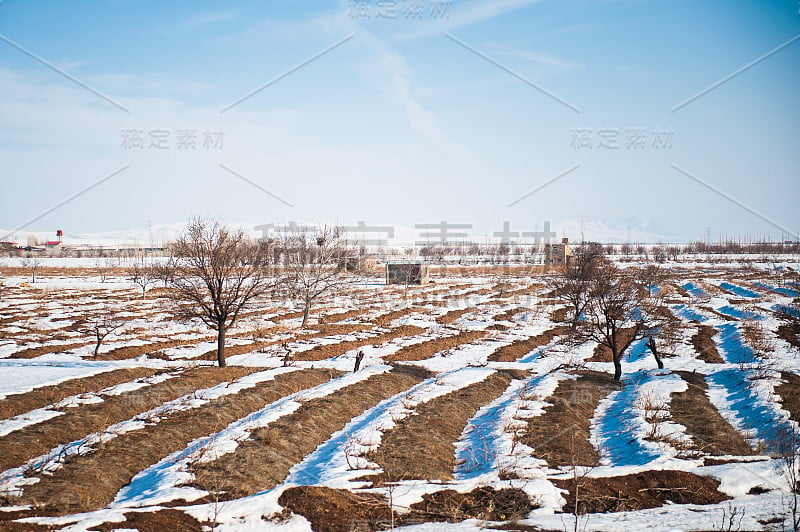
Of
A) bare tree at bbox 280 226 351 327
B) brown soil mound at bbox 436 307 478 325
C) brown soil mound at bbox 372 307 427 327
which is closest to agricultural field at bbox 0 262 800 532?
bare tree at bbox 280 226 351 327

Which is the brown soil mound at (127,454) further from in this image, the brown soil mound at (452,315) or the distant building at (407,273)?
the distant building at (407,273)

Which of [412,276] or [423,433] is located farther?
[412,276]

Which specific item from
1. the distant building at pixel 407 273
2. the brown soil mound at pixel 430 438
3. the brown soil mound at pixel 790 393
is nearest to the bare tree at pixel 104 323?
the brown soil mound at pixel 430 438

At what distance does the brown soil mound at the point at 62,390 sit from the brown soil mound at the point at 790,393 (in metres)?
20.6

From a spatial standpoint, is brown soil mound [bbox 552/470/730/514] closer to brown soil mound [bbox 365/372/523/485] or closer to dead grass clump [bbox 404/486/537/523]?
dead grass clump [bbox 404/486/537/523]

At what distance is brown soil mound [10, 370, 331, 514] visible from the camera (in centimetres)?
872

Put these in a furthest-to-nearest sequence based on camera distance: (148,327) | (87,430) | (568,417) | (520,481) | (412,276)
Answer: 1. (412,276)
2. (148,327)
3. (568,417)
4. (87,430)
5. (520,481)

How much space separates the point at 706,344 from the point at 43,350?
3283 centimetres

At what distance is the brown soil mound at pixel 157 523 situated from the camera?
22.1 feet

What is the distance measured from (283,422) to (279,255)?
24256mm

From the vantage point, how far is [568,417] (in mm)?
14688

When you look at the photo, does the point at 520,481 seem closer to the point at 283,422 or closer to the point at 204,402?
the point at 283,422

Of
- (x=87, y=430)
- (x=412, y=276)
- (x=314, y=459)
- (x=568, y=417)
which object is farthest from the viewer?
(x=412, y=276)

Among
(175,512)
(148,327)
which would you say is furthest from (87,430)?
(148,327)
